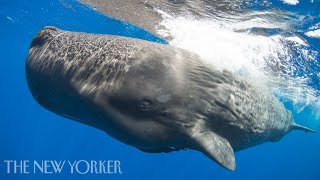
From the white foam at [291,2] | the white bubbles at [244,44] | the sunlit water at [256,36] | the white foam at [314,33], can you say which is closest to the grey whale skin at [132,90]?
the sunlit water at [256,36]

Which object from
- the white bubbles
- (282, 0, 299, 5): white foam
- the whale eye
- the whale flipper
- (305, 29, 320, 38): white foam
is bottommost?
the white bubbles

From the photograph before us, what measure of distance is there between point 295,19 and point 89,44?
8335 mm

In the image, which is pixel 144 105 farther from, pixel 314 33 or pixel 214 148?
pixel 314 33

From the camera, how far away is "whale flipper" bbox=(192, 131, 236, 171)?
4007 millimetres

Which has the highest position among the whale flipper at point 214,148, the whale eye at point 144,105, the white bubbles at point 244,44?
the whale eye at point 144,105

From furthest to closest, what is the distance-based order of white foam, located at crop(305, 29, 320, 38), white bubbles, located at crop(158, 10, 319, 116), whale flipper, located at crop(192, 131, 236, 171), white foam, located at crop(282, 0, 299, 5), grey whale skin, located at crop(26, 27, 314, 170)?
white bubbles, located at crop(158, 10, 319, 116) < white foam, located at crop(305, 29, 320, 38) < white foam, located at crop(282, 0, 299, 5) < whale flipper, located at crop(192, 131, 236, 171) < grey whale skin, located at crop(26, 27, 314, 170)

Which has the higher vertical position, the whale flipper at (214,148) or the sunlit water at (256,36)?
the whale flipper at (214,148)

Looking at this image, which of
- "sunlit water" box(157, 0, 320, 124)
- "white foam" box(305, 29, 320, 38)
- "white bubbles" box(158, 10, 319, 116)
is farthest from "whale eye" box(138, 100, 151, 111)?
"white foam" box(305, 29, 320, 38)

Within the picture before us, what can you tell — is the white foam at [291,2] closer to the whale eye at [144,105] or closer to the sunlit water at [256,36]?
the sunlit water at [256,36]

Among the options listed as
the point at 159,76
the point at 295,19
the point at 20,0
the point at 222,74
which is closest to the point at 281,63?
the point at 295,19

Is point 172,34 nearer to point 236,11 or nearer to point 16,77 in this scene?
point 236,11

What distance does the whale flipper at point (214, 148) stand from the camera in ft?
13.1

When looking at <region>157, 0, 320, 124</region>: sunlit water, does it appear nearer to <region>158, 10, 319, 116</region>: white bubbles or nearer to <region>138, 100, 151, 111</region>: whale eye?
<region>158, 10, 319, 116</region>: white bubbles

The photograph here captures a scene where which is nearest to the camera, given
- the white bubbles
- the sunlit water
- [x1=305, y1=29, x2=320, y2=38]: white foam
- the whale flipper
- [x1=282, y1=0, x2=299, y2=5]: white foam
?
the whale flipper
